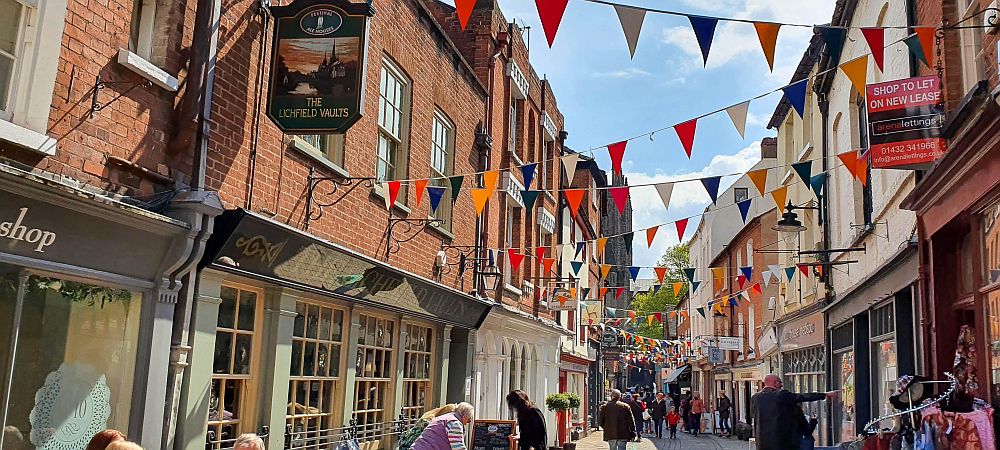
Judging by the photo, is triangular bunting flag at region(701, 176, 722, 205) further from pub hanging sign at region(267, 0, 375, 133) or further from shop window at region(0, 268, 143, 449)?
shop window at region(0, 268, 143, 449)

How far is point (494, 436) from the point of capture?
12.7 m

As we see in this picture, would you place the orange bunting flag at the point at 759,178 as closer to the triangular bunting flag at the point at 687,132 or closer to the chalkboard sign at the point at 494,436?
the triangular bunting flag at the point at 687,132

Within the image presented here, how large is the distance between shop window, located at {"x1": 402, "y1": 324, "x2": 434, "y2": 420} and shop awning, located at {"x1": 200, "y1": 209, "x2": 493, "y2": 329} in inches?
17.9

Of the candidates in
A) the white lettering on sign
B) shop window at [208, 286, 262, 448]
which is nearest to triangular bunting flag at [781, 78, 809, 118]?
shop window at [208, 286, 262, 448]

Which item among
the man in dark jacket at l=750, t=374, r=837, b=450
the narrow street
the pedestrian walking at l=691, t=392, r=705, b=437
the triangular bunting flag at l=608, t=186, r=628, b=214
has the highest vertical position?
the triangular bunting flag at l=608, t=186, r=628, b=214

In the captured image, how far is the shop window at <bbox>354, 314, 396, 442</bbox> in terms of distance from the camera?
37.4 feet

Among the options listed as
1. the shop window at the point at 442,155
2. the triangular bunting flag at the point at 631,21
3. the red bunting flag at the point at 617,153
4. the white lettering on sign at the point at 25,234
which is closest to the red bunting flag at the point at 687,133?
the red bunting flag at the point at 617,153

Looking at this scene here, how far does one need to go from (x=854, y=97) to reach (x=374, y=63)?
8.17 m

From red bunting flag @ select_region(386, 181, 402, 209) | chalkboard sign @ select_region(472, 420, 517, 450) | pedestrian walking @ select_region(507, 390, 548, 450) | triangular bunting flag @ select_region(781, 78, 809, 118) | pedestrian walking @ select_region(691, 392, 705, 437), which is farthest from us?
pedestrian walking @ select_region(691, 392, 705, 437)

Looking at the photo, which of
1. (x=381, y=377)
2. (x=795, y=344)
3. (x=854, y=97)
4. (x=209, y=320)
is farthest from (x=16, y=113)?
(x=795, y=344)

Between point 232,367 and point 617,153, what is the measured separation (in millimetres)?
5004

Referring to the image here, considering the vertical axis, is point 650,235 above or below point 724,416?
above

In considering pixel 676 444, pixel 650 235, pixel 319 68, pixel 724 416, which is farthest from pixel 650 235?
pixel 724 416

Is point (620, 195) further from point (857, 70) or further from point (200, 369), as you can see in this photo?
point (200, 369)
